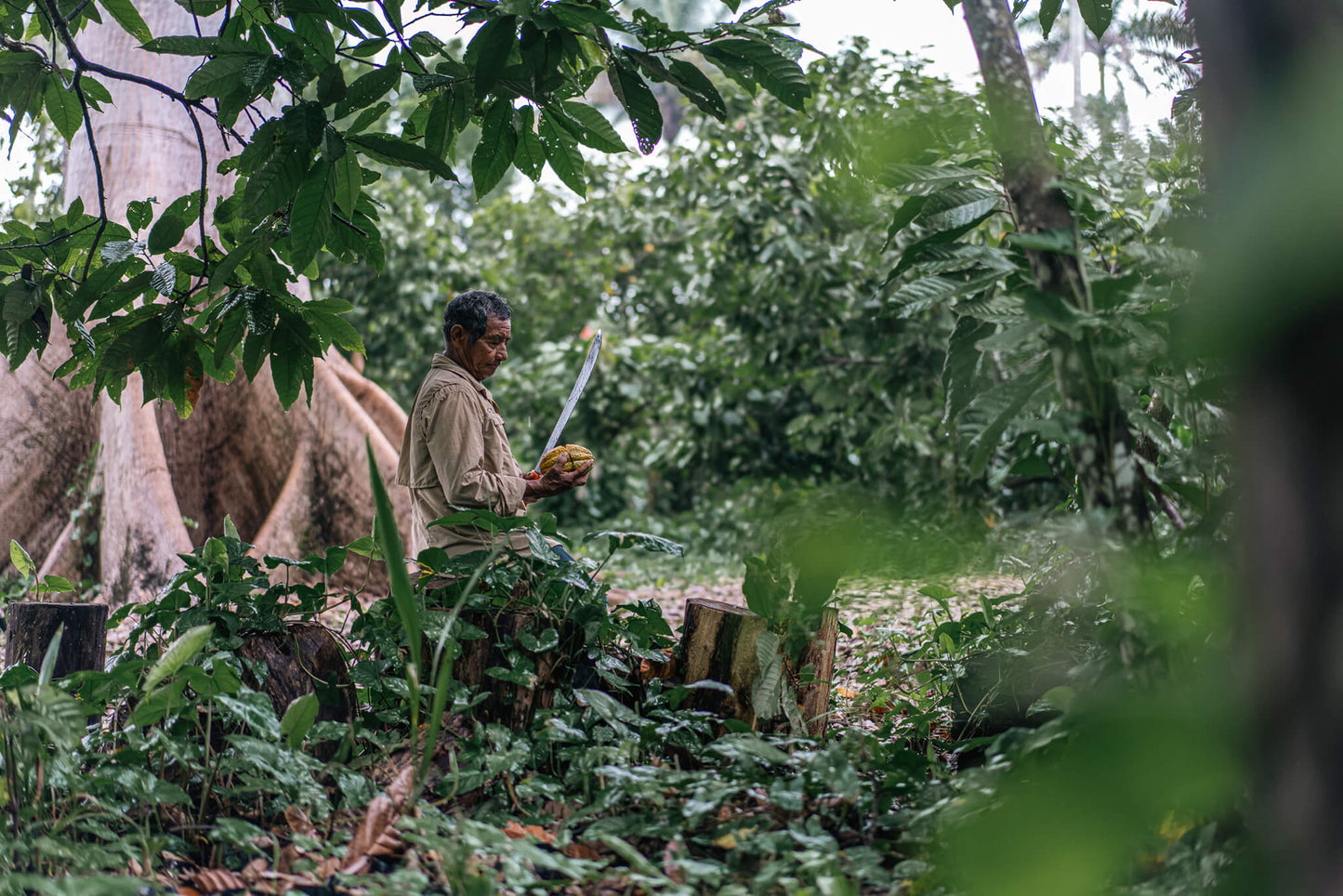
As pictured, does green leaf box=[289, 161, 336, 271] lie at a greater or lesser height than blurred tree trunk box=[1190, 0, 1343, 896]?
greater

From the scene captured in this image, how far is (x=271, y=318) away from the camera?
2.44 metres

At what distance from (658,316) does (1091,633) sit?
9455 mm

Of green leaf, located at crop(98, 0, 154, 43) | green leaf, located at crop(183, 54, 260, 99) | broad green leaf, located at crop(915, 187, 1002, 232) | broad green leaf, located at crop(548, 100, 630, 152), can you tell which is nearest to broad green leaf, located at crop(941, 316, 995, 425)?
broad green leaf, located at crop(915, 187, 1002, 232)

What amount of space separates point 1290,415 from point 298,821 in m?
1.76

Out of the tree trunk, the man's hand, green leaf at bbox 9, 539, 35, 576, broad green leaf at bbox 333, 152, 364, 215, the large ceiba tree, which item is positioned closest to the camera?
the large ceiba tree

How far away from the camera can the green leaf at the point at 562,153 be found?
2293 millimetres

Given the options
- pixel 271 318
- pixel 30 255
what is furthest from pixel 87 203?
pixel 271 318

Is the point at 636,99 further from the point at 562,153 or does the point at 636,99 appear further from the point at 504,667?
the point at 504,667

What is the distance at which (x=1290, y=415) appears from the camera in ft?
3.07

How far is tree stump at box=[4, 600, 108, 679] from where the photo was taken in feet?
8.23

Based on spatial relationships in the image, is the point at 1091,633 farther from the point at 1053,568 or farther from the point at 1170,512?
the point at 1170,512

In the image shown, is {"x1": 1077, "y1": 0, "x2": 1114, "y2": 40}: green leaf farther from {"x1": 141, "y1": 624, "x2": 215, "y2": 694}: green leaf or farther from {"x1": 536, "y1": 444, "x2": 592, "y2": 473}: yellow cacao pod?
{"x1": 141, "y1": 624, "x2": 215, "y2": 694}: green leaf

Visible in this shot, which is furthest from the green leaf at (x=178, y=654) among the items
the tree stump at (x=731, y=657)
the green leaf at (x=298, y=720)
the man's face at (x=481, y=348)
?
the man's face at (x=481, y=348)

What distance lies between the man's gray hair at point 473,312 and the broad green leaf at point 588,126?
0.79 m
